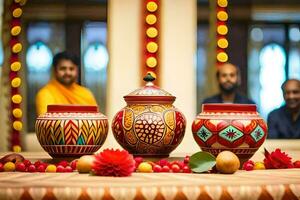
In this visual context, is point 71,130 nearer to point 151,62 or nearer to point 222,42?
point 151,62

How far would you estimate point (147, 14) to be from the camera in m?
3.37

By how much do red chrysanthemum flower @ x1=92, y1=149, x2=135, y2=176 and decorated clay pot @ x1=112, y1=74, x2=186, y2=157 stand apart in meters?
0.25

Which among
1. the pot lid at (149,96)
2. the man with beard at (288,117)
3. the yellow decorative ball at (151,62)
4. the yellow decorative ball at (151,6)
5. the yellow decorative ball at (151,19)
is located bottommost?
the man with beard at (288,117)

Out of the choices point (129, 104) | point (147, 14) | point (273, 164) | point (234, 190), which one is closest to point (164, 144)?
point (129, 104)

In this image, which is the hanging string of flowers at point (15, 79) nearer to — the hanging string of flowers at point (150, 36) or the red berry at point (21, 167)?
the hanging string of flowers at point (150, 36)

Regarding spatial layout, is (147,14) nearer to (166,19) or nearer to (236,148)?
(166,19)

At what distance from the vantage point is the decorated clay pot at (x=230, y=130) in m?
1.31

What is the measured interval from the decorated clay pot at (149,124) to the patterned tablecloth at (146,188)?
0.29m

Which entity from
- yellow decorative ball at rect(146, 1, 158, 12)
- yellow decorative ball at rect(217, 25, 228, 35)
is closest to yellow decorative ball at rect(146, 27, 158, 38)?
yellow decorative ball at rect(146, 1, 158, 12)

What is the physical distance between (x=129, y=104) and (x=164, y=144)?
0.13 m

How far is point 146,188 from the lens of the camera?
3.14 feet

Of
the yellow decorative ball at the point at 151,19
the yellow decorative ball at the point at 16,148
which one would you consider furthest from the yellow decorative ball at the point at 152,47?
the yellow decorative ball at the point at 16,148

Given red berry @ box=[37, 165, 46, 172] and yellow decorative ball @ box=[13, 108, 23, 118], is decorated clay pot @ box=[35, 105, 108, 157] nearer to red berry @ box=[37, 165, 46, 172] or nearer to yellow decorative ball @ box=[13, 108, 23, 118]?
red berry @ box=[37, 165, 46, 172]

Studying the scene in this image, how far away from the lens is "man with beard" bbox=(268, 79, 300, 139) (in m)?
4.41
